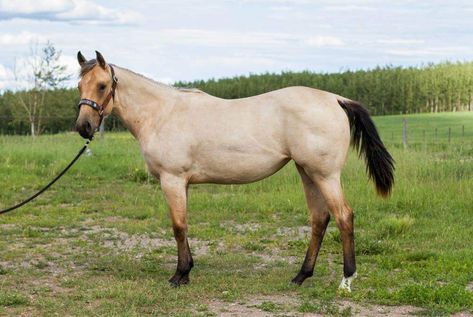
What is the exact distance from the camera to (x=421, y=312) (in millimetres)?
5305

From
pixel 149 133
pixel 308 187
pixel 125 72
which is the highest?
pixel 125 72

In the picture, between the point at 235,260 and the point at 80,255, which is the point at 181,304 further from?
the point at 80,255

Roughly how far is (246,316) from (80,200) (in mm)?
6748

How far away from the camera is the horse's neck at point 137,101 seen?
6.50m

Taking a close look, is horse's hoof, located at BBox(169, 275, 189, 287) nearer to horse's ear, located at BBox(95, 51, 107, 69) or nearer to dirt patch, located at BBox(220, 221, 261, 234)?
horse's ear, located at BBox(95, 51, 107, 69)

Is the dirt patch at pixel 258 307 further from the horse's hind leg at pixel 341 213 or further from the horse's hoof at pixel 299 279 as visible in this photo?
the horse's hind leg at pixel 341 213

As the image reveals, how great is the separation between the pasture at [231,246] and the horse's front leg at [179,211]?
6.6 inches

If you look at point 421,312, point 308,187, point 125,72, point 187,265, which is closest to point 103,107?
point 125,72

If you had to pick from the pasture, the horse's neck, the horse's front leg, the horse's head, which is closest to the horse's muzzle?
the horse's head

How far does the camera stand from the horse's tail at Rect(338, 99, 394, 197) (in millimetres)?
6203

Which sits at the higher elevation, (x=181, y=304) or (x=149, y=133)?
(x=149, y=133)

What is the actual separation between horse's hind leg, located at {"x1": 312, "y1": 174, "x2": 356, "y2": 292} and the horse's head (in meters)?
2.10

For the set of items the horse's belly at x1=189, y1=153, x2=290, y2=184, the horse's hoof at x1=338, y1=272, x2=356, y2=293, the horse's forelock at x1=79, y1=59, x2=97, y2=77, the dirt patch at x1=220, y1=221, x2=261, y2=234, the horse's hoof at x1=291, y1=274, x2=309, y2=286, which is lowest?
the dirt patch at x1=220, y1=221, x2=261, y2=234

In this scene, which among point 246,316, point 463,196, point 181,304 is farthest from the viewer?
point 463,196
